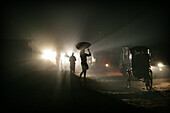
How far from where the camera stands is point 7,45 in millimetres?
26297

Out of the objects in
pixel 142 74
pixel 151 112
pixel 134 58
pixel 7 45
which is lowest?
pixel 151 112

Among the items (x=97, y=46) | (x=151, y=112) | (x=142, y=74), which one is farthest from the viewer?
(x=97, y=46)

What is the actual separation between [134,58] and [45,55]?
43415 millimetres

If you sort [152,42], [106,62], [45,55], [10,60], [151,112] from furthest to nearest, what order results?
1. [45,55]
2. [152,42]
3. [106,62]
4. [10,60]
5. [151,112]

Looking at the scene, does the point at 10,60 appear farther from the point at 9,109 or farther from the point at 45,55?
the point at 45,55

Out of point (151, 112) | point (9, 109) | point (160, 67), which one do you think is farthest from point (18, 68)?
point (151, 112)

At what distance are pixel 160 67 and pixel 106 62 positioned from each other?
64.7 ft

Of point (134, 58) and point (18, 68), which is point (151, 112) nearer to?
point (134, 58)

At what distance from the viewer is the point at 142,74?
9602 mm

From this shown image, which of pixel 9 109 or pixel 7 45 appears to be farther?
pixel 7 45

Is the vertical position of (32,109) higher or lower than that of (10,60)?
lower

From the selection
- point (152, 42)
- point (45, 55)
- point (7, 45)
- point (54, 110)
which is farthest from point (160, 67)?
point (45, 55)

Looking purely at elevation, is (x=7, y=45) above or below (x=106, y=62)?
above

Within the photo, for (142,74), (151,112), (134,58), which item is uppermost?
(134,58)
